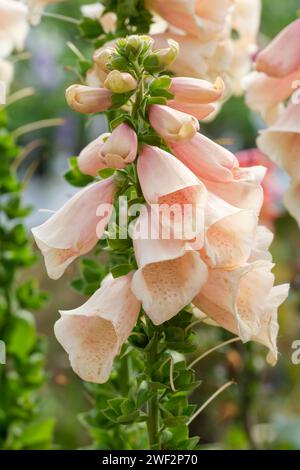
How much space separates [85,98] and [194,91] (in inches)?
3.1

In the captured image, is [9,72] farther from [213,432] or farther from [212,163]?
[213,432]

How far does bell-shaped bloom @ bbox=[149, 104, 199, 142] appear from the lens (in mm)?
667

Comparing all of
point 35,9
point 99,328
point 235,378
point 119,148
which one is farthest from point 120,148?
point 235,378

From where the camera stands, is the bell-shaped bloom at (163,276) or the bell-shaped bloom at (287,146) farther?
the bell-shaped bloom at (287,146)

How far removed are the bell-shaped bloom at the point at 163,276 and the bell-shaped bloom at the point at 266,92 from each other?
0.34m

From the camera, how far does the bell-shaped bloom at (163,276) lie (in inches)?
25.8

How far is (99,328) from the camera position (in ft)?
2.31

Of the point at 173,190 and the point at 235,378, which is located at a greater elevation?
the point at 173,190

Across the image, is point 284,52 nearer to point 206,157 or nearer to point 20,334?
point 206,157

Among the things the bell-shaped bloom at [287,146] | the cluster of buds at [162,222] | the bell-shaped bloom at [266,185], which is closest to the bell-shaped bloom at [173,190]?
the cluster of buds at [162,222]

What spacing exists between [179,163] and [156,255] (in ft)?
0.25

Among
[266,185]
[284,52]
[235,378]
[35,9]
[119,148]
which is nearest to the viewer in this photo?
[119,148]

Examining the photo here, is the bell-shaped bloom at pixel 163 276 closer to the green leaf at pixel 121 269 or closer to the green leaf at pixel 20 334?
the green leaf at pixel 121 269

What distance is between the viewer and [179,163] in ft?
2.27
